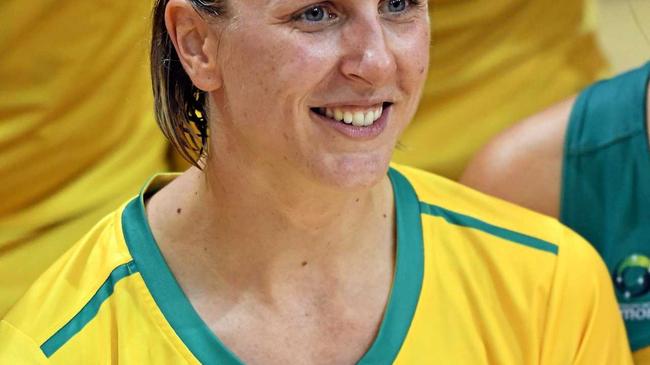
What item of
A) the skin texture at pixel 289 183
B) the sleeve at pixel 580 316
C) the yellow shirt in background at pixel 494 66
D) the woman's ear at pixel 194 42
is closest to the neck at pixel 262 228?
the skin texture at pixel 289 183

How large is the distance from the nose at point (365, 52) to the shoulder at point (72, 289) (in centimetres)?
35

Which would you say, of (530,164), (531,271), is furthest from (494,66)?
(531,271)

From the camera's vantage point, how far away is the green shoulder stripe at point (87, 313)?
48.4 inches

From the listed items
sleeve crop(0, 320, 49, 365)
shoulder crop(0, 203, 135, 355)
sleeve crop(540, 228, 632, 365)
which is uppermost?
shoulder crop(0, 203, 135, 355)

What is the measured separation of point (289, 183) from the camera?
126cm

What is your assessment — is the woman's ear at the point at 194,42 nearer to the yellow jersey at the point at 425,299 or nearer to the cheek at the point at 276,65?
the cheek at the point at 276,65

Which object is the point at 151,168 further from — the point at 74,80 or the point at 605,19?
the point at 605,19

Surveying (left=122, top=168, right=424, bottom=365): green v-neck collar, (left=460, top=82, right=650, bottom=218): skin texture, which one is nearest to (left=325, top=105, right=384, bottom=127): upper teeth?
(left=122, top=168, right=424, bottom=365): green v-neck collar

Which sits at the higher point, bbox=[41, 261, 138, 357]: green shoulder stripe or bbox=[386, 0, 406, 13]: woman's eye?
bbox=[386, 0, 406, 13]: woman's eye

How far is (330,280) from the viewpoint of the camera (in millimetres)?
1344

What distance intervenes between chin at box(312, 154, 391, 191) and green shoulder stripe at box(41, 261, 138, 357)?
10.1 inches

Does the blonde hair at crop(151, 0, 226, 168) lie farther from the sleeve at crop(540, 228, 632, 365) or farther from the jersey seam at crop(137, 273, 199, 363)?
the sleeve at crop(540, 228, 632, 365)

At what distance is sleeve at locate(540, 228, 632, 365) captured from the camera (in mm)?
1330

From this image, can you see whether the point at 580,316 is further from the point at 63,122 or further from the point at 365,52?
the point at 63,122
